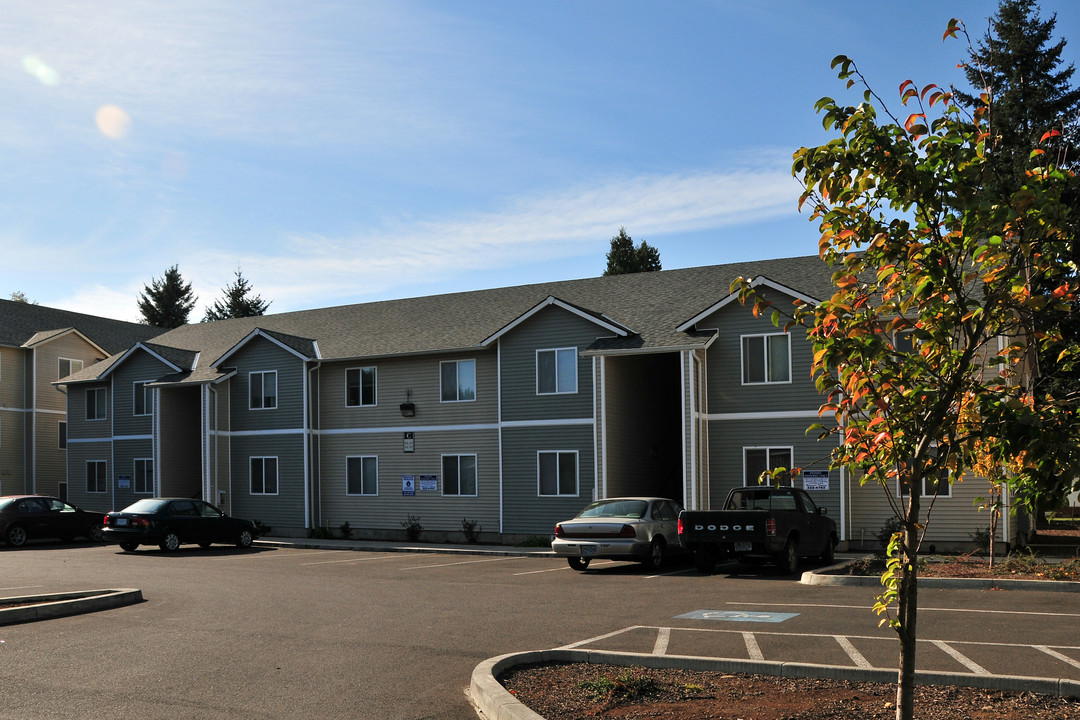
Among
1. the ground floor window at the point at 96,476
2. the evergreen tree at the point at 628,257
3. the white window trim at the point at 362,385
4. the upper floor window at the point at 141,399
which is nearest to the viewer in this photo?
the white window trim at the point at 362,385

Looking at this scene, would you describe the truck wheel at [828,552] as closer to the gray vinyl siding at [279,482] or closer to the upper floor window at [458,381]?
→ the upper floor window at [458,381]

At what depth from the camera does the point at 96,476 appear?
39.5m

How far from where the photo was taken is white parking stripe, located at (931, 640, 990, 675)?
898cm

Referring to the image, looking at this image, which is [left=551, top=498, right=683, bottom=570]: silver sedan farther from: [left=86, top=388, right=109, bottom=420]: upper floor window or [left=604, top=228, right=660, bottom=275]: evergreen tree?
[left=604, top=228, right=660, bottom=275]: evergreen tree

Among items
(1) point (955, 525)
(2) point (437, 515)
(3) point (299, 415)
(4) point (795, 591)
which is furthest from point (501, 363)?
(4) point (795, 591)

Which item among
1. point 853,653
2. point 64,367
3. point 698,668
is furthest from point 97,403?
point 853,653

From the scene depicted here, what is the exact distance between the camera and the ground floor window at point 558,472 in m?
28.4

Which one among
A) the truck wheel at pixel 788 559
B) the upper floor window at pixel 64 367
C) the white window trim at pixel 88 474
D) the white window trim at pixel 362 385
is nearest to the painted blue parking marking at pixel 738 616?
the truck wheel at pixel 788 559

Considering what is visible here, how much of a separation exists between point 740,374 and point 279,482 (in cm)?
1651

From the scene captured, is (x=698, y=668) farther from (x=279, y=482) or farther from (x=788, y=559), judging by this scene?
(x=279, y=482)

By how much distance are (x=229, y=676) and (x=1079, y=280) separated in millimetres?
7803

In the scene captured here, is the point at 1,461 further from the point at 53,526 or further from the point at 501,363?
the point at 501,363

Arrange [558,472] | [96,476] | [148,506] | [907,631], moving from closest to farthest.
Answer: [907,631], [148,506], [558,472], [96,476]

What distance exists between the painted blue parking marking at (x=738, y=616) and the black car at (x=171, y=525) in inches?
697
